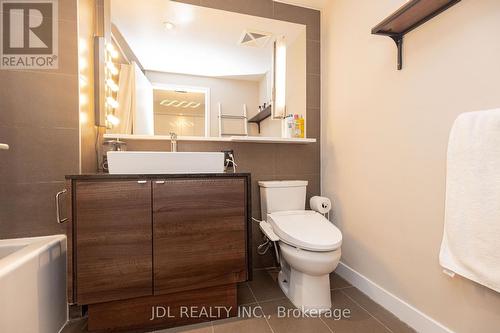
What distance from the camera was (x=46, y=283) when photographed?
3.64 ft

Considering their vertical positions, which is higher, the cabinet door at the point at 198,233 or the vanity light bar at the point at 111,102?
the vanity light bar at the point at 111,102

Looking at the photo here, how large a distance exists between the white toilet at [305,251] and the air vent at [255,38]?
3.89ft

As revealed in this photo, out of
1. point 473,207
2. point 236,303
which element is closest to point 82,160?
point 236,303

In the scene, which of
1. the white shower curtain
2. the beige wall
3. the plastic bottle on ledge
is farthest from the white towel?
the white shower curtain

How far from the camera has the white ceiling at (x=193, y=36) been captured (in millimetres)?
1669

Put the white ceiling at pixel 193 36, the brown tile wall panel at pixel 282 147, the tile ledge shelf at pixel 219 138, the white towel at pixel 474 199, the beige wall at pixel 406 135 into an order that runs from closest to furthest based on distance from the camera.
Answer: the white towel at pixel 474 199
the beige wall at pixel 406 135
the tile ledge shelf at pixel 219 138
the white ceiling at pixel 193 36
the brown tile wall panel at pixel 282 147

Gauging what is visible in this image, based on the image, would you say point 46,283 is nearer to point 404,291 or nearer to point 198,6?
point 404,291

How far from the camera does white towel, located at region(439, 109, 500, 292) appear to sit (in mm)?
831

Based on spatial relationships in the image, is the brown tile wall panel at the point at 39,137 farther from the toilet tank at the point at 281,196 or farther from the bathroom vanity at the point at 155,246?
the toilet tank at the point at 281,196

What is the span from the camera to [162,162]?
1.24 meters

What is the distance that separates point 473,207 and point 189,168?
50.0 inches

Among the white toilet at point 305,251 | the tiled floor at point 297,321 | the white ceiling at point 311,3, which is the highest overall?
the white ceiling at point 311,3

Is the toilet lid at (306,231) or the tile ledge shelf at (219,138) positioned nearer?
the toilet lid at (306,231)

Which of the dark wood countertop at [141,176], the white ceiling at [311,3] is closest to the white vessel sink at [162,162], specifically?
the dark wood countertop at [141,176]
